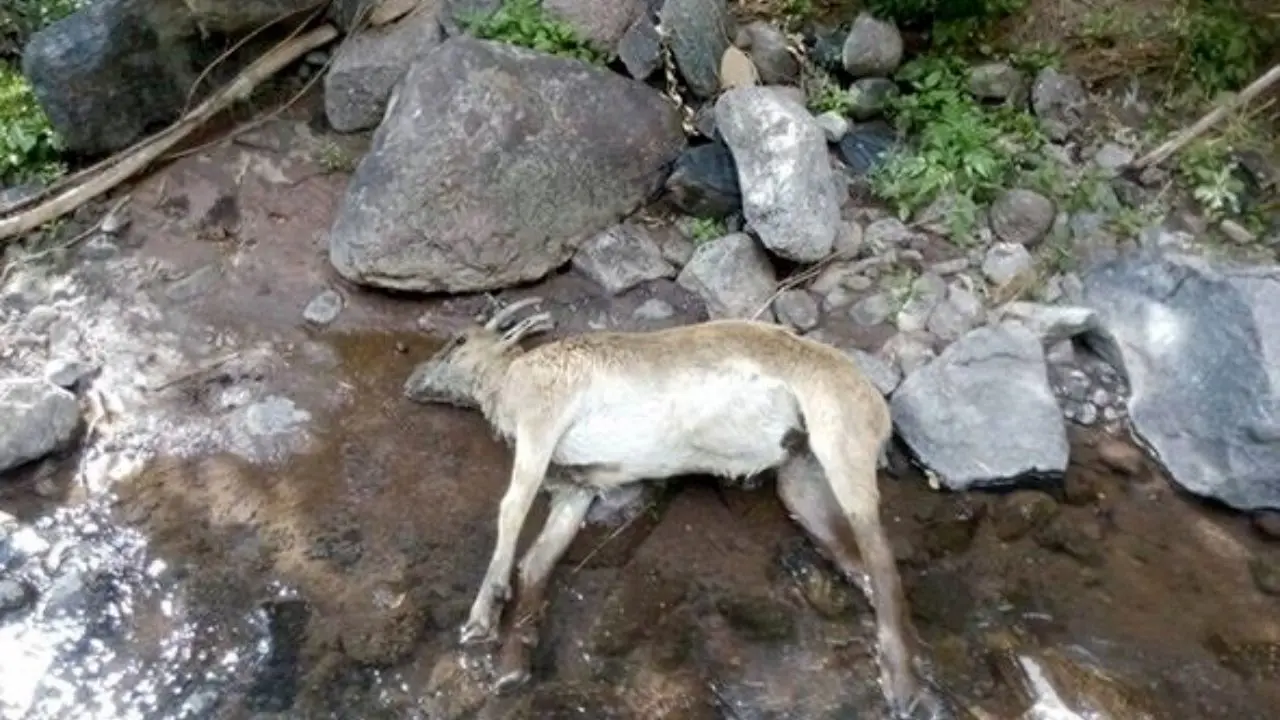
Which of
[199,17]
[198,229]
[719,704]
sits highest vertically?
[199,17]

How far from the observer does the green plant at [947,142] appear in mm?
7195

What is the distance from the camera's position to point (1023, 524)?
5922 millimetres

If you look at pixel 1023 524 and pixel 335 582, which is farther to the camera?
pixel 1023 524

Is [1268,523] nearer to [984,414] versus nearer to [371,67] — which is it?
[984,414]

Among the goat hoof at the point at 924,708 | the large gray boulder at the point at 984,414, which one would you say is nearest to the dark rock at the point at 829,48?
the large gray boulder at the point at 984,414

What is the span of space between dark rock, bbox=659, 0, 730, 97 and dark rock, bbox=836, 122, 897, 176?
30.6 inches

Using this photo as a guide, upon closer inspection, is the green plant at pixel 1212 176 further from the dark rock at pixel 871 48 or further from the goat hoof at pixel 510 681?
the goat hoof at pixel 510 681

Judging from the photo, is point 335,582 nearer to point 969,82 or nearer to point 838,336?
point 838,336

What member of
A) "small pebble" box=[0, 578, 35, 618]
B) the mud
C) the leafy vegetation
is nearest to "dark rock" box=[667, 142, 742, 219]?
the mud

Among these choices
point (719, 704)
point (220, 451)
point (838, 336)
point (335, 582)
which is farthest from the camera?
point (838, 336)

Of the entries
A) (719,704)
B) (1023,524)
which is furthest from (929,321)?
(719,704)

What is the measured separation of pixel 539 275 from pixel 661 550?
193 cm

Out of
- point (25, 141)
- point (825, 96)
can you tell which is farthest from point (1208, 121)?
point (25, 141)

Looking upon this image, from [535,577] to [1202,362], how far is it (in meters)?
3.20
